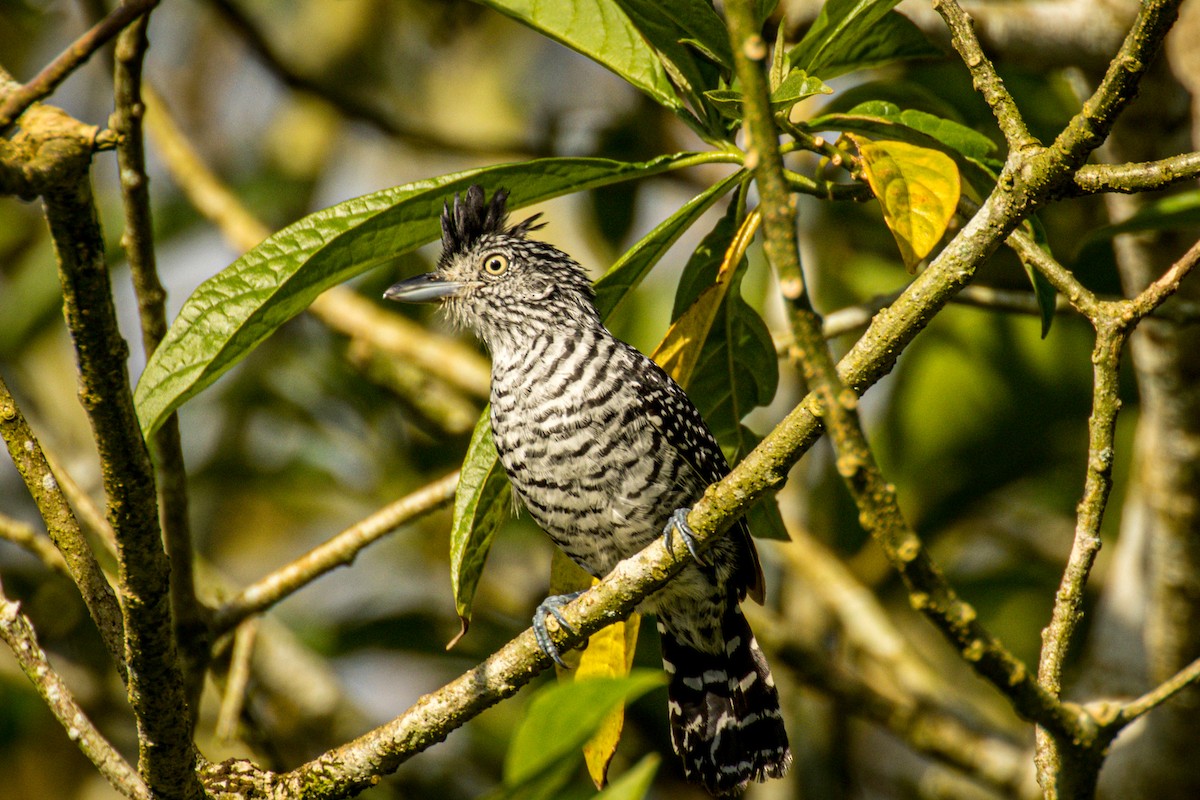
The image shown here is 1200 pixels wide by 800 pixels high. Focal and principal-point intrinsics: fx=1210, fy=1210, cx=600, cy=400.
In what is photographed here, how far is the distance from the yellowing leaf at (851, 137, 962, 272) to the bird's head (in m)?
1.49

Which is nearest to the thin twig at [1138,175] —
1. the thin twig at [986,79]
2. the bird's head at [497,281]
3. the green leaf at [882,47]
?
the thin twig at [986,79]

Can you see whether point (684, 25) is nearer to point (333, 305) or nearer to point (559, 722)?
point (559, 722)

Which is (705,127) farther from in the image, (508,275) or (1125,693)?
(1125,693)

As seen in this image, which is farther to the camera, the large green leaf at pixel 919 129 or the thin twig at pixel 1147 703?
the large green leaf at pixel 919 129

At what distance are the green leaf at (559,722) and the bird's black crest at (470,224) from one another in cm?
233

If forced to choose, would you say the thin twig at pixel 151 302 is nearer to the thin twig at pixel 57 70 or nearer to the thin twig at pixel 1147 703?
the thin twig at pixel 57 70

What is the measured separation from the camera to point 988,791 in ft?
13.9

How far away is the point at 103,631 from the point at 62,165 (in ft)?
3.46

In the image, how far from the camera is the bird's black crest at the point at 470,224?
3.70 meters

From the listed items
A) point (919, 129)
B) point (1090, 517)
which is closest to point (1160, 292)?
point (1090, 517)

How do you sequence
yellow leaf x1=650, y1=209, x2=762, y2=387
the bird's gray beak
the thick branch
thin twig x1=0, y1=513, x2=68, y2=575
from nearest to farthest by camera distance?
the thick branch
yellow leaf x1=650, y1=209, x2=762, y2=387
thin twig x1=0, y1=513, x2=68, y2=575
the bird's gray beak

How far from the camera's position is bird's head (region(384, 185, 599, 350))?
3656 mm

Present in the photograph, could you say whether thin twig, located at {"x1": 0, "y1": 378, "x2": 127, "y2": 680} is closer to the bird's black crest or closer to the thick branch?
the thick branch

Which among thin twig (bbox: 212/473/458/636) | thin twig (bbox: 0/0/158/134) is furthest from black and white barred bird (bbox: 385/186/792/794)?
thin twig (bbox: 0/0/158/134)
